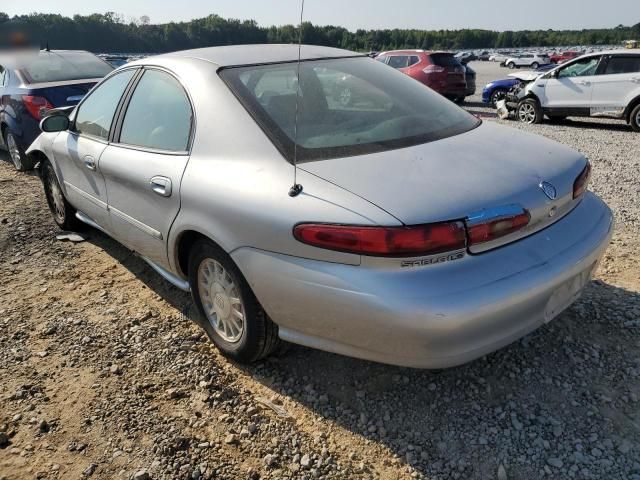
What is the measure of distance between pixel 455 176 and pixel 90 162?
257cm

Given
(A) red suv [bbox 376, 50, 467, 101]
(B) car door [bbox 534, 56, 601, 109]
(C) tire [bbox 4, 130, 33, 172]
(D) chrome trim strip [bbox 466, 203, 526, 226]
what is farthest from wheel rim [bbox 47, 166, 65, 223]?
(A) red suv [bbox 376, 50, 467, 101]

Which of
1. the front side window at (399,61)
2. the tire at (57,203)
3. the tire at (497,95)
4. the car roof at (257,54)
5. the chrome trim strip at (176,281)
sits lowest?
the tire at (497,95)

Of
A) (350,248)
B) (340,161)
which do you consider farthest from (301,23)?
(350,248)

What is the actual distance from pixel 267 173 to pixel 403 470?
1.36 m

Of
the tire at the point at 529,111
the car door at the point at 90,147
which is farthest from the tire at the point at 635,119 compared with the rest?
the car door at the point at 90,147

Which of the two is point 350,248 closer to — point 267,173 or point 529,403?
point 267,173

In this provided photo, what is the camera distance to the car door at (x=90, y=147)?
3.56m

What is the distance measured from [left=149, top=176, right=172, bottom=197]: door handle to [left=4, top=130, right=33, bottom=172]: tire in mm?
4804

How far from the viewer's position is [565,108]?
11.3m

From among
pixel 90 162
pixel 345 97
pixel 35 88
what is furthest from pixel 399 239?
pixel 35 88

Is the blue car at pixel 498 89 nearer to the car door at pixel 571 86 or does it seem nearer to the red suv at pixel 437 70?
the red suv at pixel 437 70

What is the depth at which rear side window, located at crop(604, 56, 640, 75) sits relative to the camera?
405 inches

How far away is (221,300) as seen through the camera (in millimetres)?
2775

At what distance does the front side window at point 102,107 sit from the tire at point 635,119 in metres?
→ 9.91
